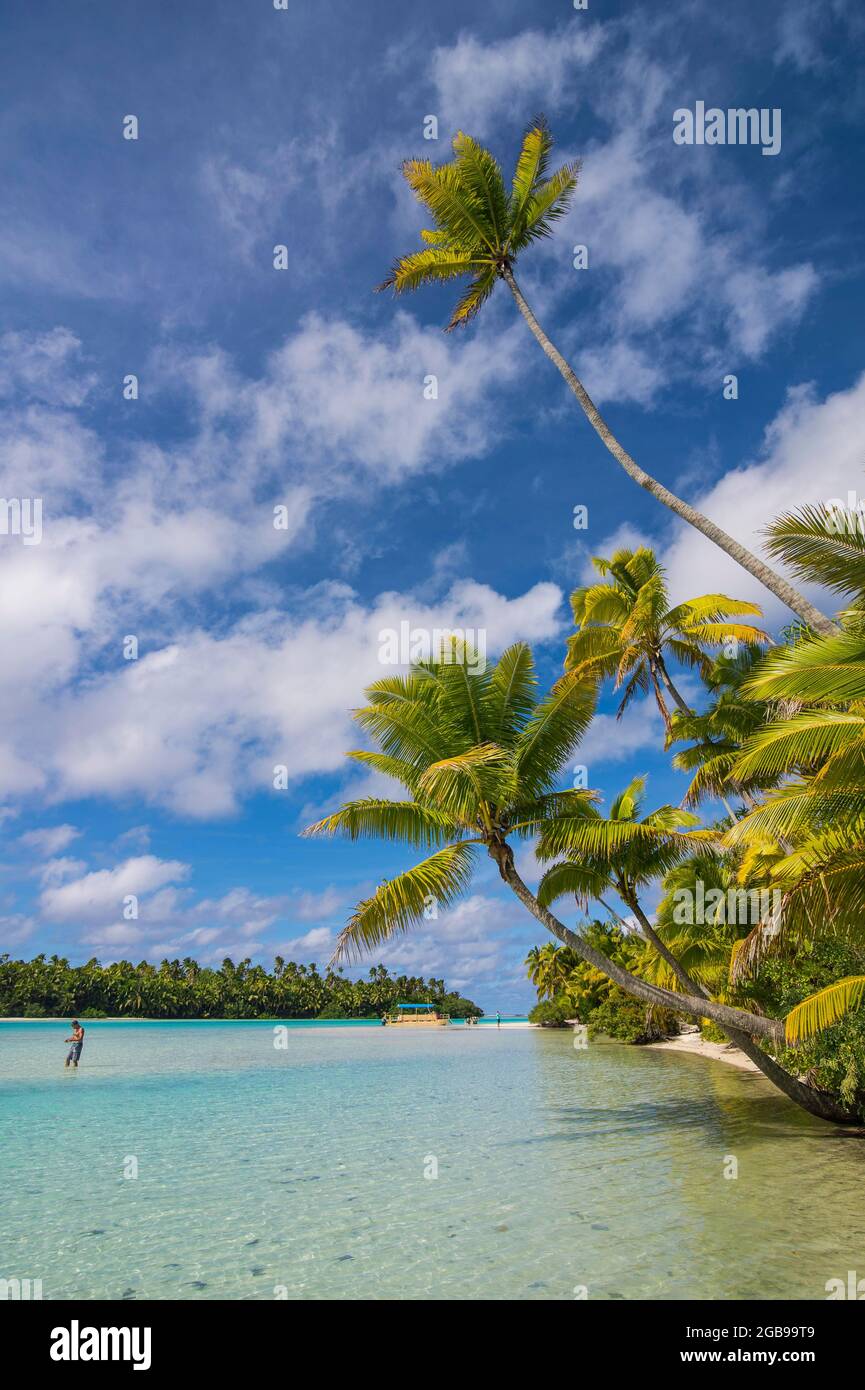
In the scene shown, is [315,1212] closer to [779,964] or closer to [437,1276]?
[437,1276]

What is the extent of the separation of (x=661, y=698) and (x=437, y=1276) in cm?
1258

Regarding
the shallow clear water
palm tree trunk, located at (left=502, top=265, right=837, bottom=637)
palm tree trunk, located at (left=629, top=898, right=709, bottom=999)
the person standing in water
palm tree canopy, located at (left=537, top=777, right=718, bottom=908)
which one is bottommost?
the person standing in water

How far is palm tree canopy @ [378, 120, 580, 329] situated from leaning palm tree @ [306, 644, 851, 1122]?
23.0 feet

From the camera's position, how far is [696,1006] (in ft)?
38.8

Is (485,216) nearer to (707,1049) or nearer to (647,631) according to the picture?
(647,631)

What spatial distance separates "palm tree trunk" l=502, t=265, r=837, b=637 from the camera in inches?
390

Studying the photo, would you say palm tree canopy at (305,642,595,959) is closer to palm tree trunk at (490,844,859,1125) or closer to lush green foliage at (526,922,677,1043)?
palm tree trunk at (490,844,859,1125)

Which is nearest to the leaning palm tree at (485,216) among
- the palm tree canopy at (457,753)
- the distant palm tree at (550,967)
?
the palm tree canopy at (457,753)

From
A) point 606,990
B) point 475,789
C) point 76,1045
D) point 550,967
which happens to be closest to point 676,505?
point 475,789

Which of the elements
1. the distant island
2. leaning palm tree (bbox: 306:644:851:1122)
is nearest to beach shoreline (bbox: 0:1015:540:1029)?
the distant island

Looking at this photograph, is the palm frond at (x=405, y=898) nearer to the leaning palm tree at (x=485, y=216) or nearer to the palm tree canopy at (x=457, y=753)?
the palm tree canopy at (x=457, y=753)

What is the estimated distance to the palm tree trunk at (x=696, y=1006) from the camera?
11.7m

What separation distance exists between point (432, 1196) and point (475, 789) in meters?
5.23
